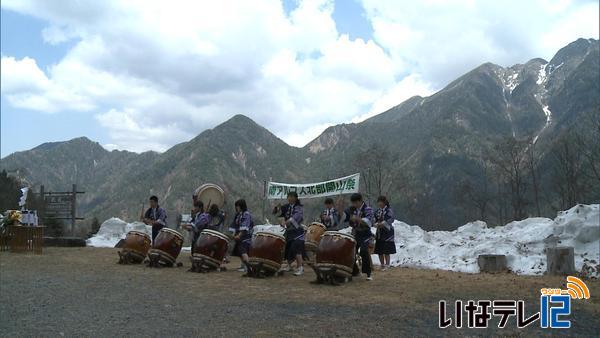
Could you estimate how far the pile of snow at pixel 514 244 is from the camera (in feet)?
31.5

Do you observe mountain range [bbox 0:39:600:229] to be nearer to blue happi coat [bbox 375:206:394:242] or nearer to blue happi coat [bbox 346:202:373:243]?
blue happi coat [bbox 375:206:394:242]

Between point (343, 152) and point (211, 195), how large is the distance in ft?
281

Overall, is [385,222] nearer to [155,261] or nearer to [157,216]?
[155,261]

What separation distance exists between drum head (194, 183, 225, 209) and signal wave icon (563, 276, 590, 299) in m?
8.57

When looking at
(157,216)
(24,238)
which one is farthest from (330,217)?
(24,238)

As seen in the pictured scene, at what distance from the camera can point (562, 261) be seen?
8.74 metres

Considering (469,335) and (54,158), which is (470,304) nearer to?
(469,335)

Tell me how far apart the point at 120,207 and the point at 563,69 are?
12888 cm

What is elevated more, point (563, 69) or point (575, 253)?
point (563, 69)

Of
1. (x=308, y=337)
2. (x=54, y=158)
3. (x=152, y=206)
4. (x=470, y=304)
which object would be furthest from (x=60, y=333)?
(x=54, y=158)

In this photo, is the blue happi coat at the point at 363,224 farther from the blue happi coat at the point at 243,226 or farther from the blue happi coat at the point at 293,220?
the blue happi coat at the point at 243,226

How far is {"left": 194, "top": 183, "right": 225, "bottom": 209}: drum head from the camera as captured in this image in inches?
524

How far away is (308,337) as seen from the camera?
4227 millimetres

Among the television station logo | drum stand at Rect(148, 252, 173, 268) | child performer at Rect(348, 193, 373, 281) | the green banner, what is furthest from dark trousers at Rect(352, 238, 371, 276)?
the green banner
